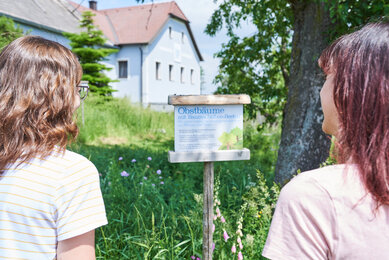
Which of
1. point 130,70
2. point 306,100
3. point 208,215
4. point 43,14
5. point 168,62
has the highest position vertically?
point 43,14

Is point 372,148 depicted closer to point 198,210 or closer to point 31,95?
point 31,95

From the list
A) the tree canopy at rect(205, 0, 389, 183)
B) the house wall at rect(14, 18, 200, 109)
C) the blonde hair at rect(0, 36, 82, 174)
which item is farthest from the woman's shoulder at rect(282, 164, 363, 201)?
the house wall at rect(14, 18, 200, 109)

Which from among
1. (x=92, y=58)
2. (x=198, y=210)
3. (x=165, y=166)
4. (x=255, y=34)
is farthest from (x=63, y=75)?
(x=92, y=58)

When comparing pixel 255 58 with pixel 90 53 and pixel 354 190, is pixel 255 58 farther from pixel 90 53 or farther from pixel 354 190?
pixel 90 53

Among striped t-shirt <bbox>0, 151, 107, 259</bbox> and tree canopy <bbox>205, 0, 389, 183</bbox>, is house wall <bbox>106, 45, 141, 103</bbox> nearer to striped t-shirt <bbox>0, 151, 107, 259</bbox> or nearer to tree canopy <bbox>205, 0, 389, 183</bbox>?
tree canopy <bbox>205, 0, 389, 183</bbox>

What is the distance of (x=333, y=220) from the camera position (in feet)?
2.70

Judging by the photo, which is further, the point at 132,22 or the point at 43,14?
the point at 132,22

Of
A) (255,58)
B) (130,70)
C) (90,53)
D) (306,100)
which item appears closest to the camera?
(306,100)

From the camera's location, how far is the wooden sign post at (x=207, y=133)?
2615 millimetres

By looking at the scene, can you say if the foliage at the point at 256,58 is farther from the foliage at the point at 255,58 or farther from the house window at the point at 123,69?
the house window at the point at 123,69

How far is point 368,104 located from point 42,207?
3.18 ft

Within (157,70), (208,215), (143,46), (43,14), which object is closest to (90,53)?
(43,14)

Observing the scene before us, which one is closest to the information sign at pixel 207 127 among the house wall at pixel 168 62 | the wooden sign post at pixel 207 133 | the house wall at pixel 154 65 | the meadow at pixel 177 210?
the wooden sign post at pixel 207 133

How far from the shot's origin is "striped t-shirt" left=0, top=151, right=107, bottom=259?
1125mm
